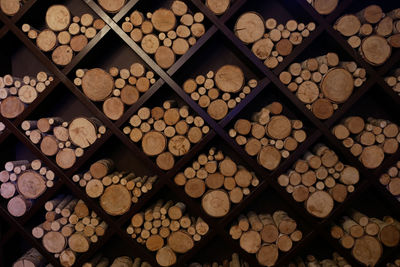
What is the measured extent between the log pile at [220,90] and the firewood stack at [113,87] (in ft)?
0.97

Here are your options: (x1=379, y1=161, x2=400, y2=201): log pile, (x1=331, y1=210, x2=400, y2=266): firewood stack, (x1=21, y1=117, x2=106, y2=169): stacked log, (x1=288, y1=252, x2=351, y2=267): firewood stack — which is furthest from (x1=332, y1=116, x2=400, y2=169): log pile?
(x1=21, y1=117, x2=106, y2=169): stacked log

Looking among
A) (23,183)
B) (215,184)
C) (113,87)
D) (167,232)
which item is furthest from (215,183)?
(23,183)

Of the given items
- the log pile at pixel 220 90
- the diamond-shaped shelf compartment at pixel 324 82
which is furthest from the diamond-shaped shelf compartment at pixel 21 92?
the diamond-shaped shelf compartment at pixel 324 82

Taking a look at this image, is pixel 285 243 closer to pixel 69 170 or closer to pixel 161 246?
pixel 161 246

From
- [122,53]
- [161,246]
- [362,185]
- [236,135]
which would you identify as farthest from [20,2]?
[362,185]

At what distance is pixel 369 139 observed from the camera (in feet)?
6.46

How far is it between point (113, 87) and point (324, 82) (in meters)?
1.36

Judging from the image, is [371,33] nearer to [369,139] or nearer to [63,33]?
[369,139]

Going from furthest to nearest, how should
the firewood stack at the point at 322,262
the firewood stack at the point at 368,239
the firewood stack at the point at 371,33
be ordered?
the firewood stack at the point at 322,262
the firewood stack at the point at 368,239
the firewood stack at the point at 371,33

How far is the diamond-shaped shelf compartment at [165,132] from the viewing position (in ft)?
6.52

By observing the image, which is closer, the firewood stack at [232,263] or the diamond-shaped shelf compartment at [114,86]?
the diamond-shaped shelf compartment at [114,86]

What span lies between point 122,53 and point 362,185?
6.34ft

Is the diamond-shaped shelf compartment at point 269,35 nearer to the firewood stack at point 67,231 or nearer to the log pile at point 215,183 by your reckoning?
the log pile at point 215,183

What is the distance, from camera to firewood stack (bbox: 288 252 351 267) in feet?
7.09
